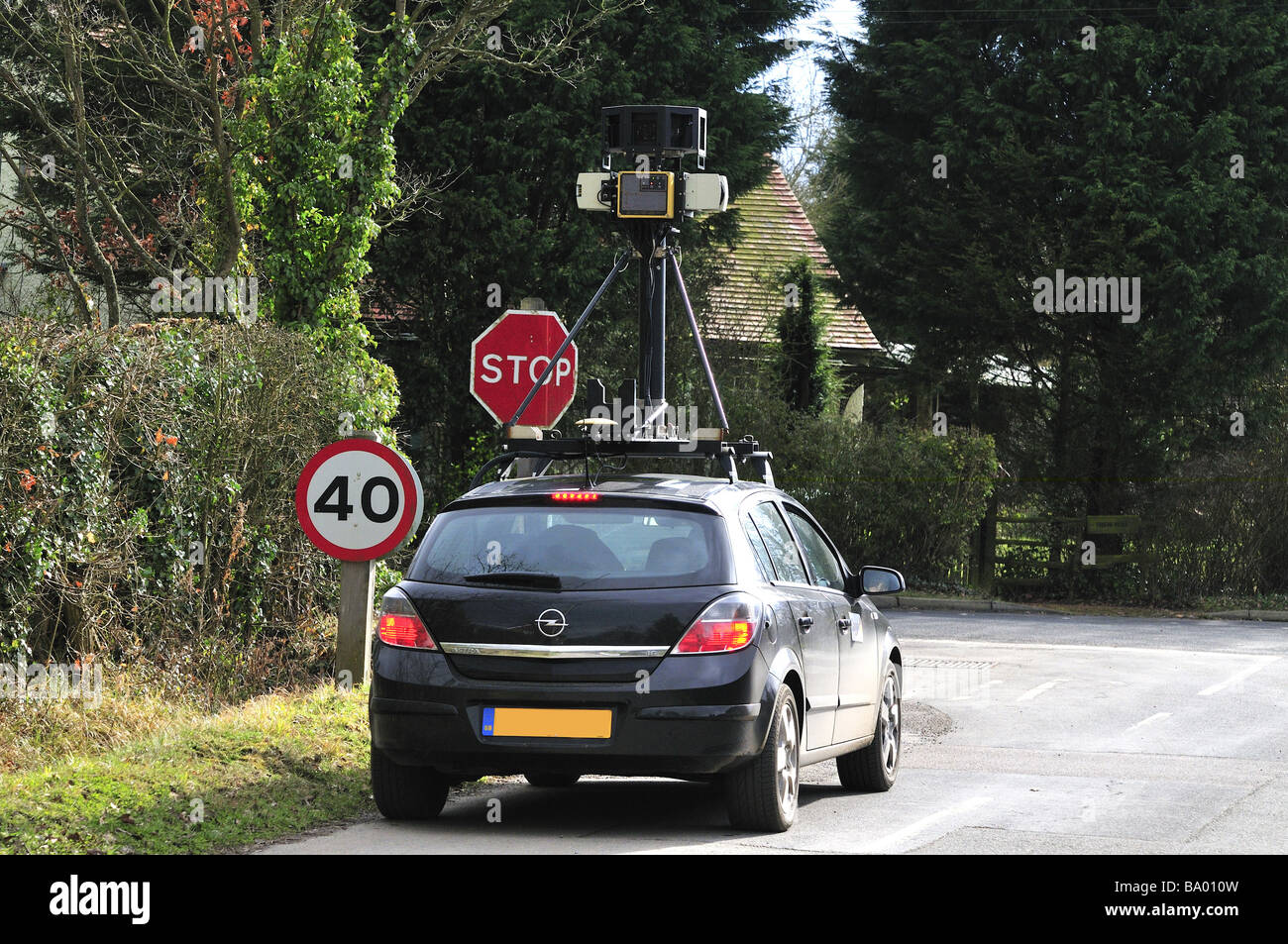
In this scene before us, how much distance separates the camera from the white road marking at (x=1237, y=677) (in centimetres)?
1600

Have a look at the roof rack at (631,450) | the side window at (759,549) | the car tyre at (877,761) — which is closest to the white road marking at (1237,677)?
the car tyre at (877,761)

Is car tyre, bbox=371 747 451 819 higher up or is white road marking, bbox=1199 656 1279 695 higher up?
car tyre, bbox=371 747 451 819

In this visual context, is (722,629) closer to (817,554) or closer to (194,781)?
(817,554)

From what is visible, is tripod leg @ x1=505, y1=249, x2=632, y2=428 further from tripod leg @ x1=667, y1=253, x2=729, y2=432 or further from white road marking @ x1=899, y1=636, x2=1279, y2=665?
white road marking @ x1=899, y1=636, x2=1279, y2=665

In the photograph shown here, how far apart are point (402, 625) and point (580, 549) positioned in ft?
2.88

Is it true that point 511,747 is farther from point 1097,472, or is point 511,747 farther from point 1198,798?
point 1097,472

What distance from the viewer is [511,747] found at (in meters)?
7.78

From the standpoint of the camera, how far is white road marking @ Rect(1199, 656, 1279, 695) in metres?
16.0

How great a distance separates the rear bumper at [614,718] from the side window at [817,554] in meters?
1.79

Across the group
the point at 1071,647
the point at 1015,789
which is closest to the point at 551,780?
the point at 1015,789

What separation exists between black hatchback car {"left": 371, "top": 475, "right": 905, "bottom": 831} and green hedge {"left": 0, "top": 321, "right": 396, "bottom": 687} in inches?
120

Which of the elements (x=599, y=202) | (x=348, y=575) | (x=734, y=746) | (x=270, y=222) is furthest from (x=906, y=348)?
(x=734, y=746)

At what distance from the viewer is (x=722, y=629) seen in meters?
7.82

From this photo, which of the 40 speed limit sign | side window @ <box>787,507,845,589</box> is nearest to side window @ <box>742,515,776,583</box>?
side window @ <box>787,507,845,589</box>
